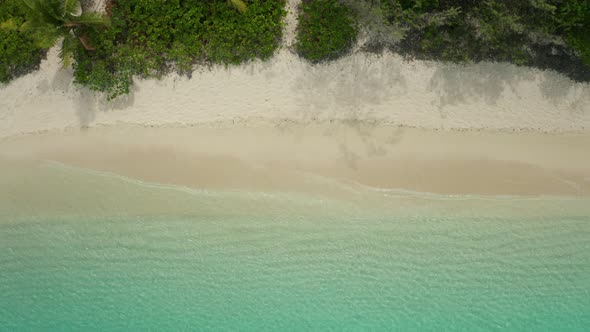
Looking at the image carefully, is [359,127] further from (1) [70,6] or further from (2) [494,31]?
(1) [70,6]

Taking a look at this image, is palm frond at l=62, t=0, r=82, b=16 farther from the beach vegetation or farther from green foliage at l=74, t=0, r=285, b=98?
the beach vegetation

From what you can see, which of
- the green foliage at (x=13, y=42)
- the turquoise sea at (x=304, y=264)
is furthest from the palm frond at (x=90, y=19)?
the turquoise sea at (x=304, y=264)

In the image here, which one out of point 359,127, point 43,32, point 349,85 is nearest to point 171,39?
point 43,32

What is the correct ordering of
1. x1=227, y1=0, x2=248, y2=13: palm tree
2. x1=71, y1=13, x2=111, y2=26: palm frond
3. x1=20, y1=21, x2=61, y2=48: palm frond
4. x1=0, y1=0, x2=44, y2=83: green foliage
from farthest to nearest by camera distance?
x1=0, y1=0, x2=44, y2=83: green foliage, x1=227, y1=0, x2=248, y2=13: palm tree, x1=71, y1=13, x2=111, y2=26: palm frond, x1=20, y1=21, x2=61, y2=48: palm frond

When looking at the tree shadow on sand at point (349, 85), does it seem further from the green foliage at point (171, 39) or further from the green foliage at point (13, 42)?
the green foliage at point (13, 42)

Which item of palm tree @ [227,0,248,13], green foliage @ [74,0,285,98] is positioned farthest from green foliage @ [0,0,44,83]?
palm tree @ [227,0,248,13]

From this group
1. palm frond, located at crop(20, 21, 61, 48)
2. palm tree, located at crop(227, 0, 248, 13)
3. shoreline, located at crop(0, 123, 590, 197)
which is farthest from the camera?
A: shoreline, located at crop(0, 123, 590, 197)

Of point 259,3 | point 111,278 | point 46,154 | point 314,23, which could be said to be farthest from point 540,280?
point 46,154

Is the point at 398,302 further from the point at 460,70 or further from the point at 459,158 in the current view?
the point at 460,70
